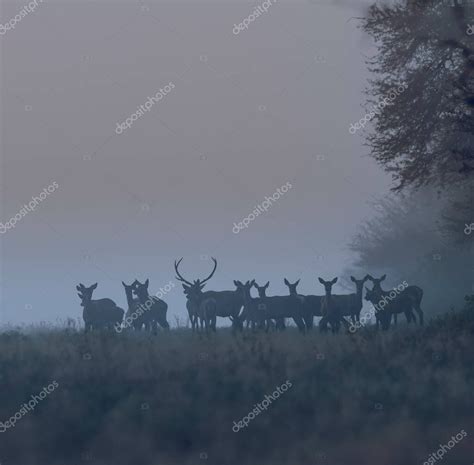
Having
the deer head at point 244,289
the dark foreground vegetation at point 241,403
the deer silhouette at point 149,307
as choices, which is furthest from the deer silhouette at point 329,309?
the dark foreground vegetation at point 241,403

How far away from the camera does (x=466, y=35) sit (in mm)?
24656

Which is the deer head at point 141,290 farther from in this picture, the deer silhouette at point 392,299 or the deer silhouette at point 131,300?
the deer silhouette at point 392,299

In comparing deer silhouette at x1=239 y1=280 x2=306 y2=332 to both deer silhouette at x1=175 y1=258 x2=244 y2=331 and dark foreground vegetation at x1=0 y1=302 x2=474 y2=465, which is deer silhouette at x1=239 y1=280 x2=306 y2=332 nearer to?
deer silhouette at x1=175 y1=258 x2=244 y2=331

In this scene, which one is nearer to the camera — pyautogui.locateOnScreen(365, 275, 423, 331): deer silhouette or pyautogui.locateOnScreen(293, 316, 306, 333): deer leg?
pyautogui.locateOnScreen(293, 316, 306, 333): deer leg

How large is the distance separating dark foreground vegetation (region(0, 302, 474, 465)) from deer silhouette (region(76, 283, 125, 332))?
375 inches

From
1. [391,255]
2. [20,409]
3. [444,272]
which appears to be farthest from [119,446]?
[391,255]

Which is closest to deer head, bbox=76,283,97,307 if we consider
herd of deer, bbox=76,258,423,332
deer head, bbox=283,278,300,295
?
herd of deer, bbox=76,258,423,332

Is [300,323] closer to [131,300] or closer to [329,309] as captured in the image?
[329,309]

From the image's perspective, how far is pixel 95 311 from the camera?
3128 centimetres

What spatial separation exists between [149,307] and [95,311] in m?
2.37

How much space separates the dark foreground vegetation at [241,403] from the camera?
14.5m

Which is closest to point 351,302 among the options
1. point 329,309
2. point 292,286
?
point 329,309

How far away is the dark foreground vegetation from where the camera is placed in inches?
572

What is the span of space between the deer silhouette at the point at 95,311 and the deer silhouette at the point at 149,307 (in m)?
1.40
